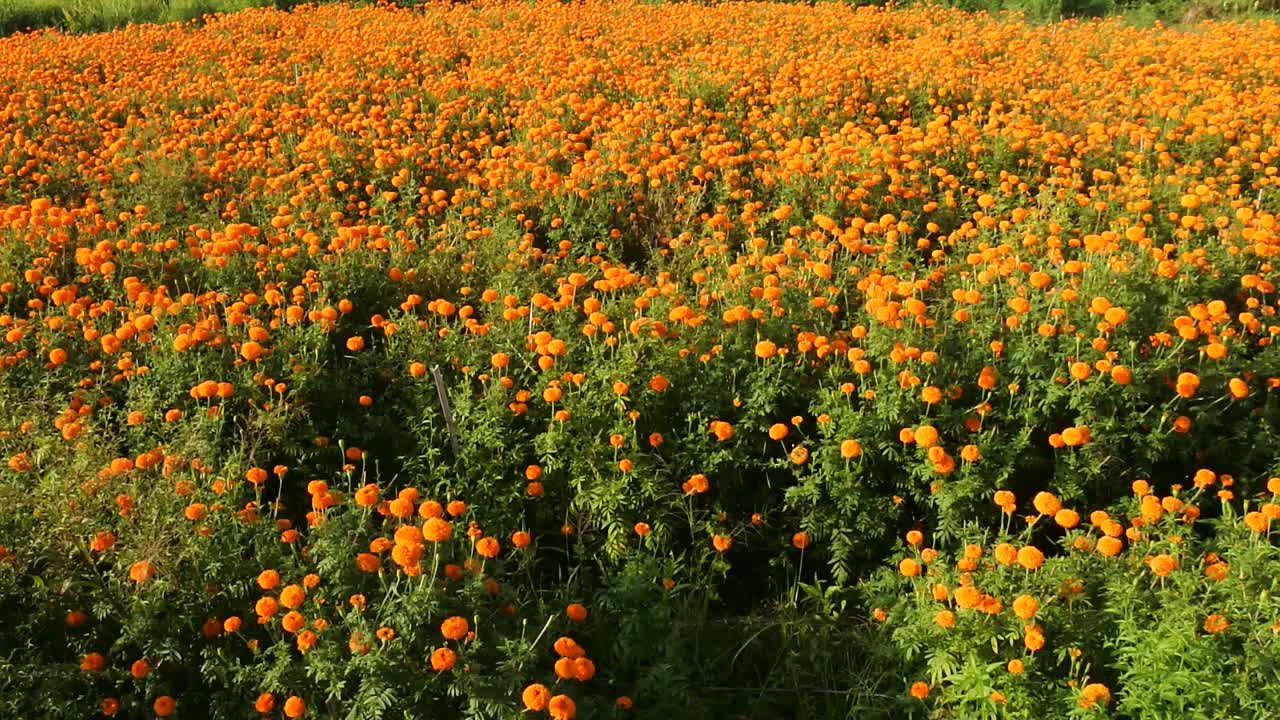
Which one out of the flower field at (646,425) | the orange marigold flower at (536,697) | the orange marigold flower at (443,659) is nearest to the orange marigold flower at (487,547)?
the flower field at (646,425)

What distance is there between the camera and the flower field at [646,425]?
2.93 m

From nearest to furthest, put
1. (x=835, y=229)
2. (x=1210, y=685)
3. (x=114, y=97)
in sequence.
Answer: (x=1210, y=685), (x=835, y=229), (x=114, y=97)

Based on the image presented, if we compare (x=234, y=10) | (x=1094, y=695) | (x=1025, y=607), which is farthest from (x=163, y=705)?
(x=234, y=10)

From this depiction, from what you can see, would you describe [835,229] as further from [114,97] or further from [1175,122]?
[114,97]

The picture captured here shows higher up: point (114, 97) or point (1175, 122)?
point (114, 97)

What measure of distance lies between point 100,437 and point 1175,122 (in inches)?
308

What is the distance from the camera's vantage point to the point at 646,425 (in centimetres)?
423

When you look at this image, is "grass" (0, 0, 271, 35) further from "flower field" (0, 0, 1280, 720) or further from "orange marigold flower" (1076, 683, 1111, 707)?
"orange marigold flower" (1076, 683, 1111, 707)

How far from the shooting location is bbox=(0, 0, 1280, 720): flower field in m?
2.93

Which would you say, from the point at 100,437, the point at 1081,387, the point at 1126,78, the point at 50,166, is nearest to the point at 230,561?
the point at 100,437

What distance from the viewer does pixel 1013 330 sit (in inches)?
177

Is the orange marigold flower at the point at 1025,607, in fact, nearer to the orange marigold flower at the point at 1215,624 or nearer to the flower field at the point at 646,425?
the flower field at the point at 646,425

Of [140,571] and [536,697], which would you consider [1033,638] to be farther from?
[140,571]

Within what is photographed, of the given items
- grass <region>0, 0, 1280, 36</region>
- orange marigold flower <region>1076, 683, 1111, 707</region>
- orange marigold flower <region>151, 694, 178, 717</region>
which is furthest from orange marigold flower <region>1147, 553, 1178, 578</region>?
grass <region>0, 0, 1280, 36</region>
